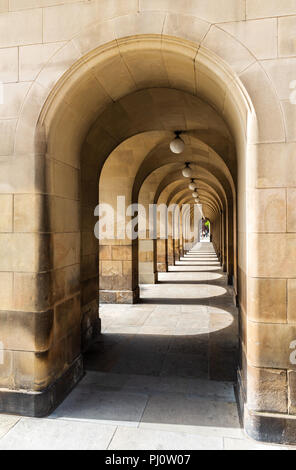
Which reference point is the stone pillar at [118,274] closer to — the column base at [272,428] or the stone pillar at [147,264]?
the stone pillar at [147,264]

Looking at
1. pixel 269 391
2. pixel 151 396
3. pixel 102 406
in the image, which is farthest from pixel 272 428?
pixel 102 406

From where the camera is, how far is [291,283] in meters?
3.02

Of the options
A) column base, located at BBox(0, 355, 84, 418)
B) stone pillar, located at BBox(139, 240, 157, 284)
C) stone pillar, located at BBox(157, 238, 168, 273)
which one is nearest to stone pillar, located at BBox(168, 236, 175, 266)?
stone pillar, located at BBox(157, 238, 168, 273)

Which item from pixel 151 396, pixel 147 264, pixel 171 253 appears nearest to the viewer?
pixel 151 396

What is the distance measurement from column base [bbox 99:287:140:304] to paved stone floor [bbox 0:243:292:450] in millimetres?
1578

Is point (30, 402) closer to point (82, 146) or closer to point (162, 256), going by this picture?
point (82, 146)

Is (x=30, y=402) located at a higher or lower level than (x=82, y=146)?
lower

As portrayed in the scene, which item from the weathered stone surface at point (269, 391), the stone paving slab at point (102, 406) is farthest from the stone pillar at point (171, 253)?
the weathered stone surface at point (269, 391)

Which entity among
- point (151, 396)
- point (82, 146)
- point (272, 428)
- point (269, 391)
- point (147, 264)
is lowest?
point (151, 396)

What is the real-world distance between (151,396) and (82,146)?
3.27 metres

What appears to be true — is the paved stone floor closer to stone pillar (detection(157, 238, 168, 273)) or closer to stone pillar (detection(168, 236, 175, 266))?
stone pillar (detection(157, 238, 168, 273))

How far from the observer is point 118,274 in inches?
353

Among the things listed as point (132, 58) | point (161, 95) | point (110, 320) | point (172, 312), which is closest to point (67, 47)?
point (132, 58)

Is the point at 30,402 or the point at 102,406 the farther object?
the point at 102,406
